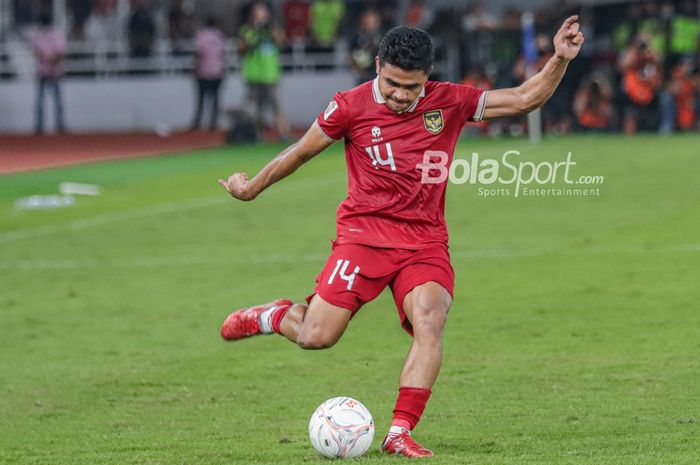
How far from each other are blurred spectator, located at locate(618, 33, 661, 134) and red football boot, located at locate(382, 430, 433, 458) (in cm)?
2453

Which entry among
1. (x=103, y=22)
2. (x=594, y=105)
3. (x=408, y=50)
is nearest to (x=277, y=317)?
(x=408, y=50)

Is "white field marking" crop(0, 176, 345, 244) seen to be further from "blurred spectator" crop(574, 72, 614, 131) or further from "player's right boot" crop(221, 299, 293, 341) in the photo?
"blurred spectator" crop(574, 72, 614, 131)

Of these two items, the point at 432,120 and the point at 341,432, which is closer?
the point at 341,432

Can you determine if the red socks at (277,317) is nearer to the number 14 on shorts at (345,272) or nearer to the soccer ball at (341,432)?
the number 14 on shorts at (345,272)

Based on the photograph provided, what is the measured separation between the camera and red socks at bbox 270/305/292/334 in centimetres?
791

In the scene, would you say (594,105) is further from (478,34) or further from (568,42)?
(568,42)

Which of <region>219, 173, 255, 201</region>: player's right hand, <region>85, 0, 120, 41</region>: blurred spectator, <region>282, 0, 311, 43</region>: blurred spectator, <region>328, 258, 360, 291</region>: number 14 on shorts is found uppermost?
<region>219, 173, 255, 201</region>: player's right hand

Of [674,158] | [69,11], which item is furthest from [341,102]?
[69,11]

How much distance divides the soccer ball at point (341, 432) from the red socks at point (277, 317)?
3.83 ft

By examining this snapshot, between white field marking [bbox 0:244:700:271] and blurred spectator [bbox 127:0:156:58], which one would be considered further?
blurred spectator [bbox 127:0:156:58]

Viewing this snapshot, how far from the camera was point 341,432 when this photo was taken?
263 inches

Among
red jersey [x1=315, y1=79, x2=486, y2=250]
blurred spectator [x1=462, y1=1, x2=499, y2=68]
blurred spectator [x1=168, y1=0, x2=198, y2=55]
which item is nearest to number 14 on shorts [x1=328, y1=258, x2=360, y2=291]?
red jersey [x1=315, y1=79, x2=486, y2=250]

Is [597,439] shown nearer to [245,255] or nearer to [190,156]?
[245,255]

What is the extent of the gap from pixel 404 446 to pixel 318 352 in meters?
3.28
